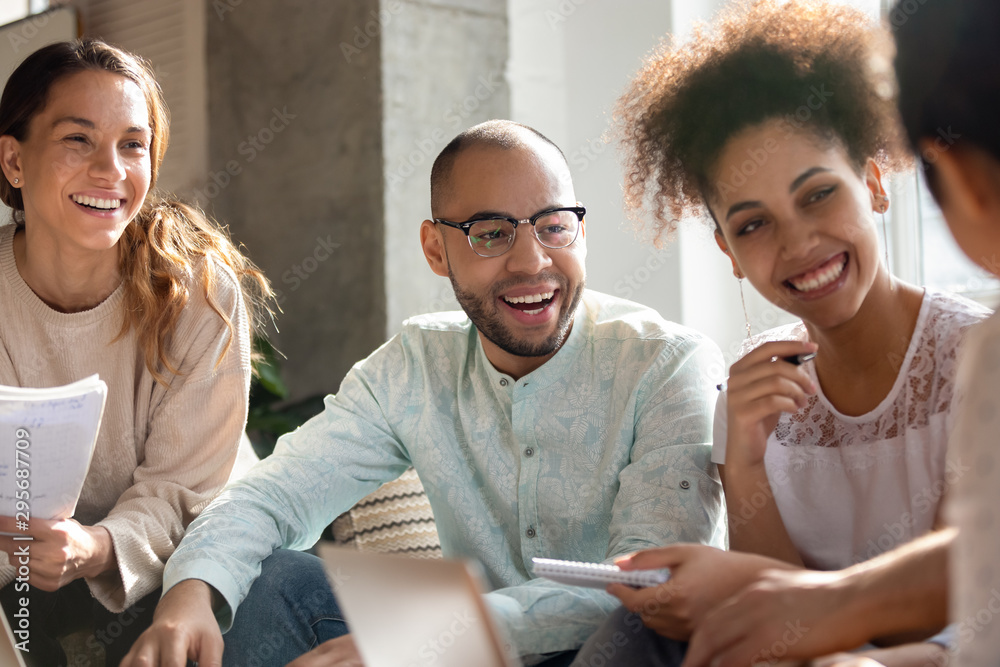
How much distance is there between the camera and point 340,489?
1.84 m

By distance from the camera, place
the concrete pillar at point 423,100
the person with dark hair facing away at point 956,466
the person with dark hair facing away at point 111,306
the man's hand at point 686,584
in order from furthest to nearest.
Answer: the concrete pillar at point 423,100
the person with dark hair facing away at point 111,306
the man's hand at point 686,584
the person with dark hair facing away at point 956,466

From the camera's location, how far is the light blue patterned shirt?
5.09 feet

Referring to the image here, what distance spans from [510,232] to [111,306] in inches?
33.9

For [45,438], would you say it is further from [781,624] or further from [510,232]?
[781,624]

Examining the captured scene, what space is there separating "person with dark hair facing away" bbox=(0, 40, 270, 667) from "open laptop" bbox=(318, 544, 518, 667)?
0.97m

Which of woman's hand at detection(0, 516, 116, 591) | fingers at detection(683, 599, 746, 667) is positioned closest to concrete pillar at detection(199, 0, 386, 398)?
woman's hand at detection(0, 516, 116, 591)

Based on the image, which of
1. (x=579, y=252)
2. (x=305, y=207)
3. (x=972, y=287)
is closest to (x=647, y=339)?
(x=579, y=252)

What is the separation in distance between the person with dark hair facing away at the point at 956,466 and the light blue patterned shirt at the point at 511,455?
435 mm

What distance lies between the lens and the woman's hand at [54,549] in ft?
5.31

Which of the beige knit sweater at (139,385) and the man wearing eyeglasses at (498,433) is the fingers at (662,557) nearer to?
the man wearing eyeglasses at (498,433)

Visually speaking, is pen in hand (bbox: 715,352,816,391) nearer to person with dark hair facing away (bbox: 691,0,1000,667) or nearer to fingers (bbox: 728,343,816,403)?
fingers (bbox: 728,343,816,403)

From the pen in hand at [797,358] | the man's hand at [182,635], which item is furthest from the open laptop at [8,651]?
the pen in hand at [797,358]

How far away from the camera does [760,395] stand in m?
1.36

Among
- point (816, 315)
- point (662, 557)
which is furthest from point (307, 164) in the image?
point (662, 557)
